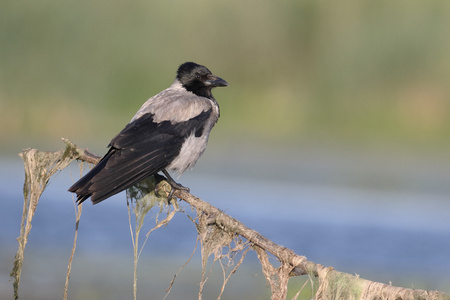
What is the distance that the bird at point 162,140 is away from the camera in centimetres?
598

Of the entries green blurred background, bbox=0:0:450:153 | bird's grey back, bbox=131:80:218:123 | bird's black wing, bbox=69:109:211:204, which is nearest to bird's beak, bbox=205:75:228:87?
bird's grey back, bbox=131:80:218:123

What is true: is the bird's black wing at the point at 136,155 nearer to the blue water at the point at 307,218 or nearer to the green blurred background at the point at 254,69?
the blue water at the point at 307,218

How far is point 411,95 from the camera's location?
1748cm

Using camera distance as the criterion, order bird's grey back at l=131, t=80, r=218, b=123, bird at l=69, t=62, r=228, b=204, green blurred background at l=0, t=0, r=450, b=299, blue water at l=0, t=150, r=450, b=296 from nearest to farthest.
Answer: bird at l=69, t=62, r=228, b=204
bird's grey back at l=131, t=80, r=218, b=123
blue water at l=0, t=150, r=450, b=296
green blurred background at l=0, t=0, r=450, b=299

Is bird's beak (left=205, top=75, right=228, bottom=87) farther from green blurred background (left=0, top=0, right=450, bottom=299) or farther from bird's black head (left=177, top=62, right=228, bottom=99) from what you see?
green blurred background (left=0, top=0, right=450, bottom=299)

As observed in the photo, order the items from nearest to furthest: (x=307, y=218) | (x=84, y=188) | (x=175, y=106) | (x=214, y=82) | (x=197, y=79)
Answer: (x=84, y=188)
(x=175, y=106)
(x=214, y=82)
(x=197, y=79)
(x=307, y=218)

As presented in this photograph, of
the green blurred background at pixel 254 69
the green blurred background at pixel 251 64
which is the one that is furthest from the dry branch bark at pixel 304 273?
the green blurred background at pixel 251 64

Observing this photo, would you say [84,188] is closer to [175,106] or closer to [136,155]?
[136,155]

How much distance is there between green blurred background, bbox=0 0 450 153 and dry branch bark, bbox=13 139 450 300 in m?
11.3

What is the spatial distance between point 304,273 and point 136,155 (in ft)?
6.43

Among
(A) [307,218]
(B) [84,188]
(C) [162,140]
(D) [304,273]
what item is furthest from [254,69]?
(D) [304,273]

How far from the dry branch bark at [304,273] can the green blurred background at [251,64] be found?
37.1 ft

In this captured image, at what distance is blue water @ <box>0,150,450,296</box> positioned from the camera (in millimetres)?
10648

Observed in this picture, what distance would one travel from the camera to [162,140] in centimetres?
676
